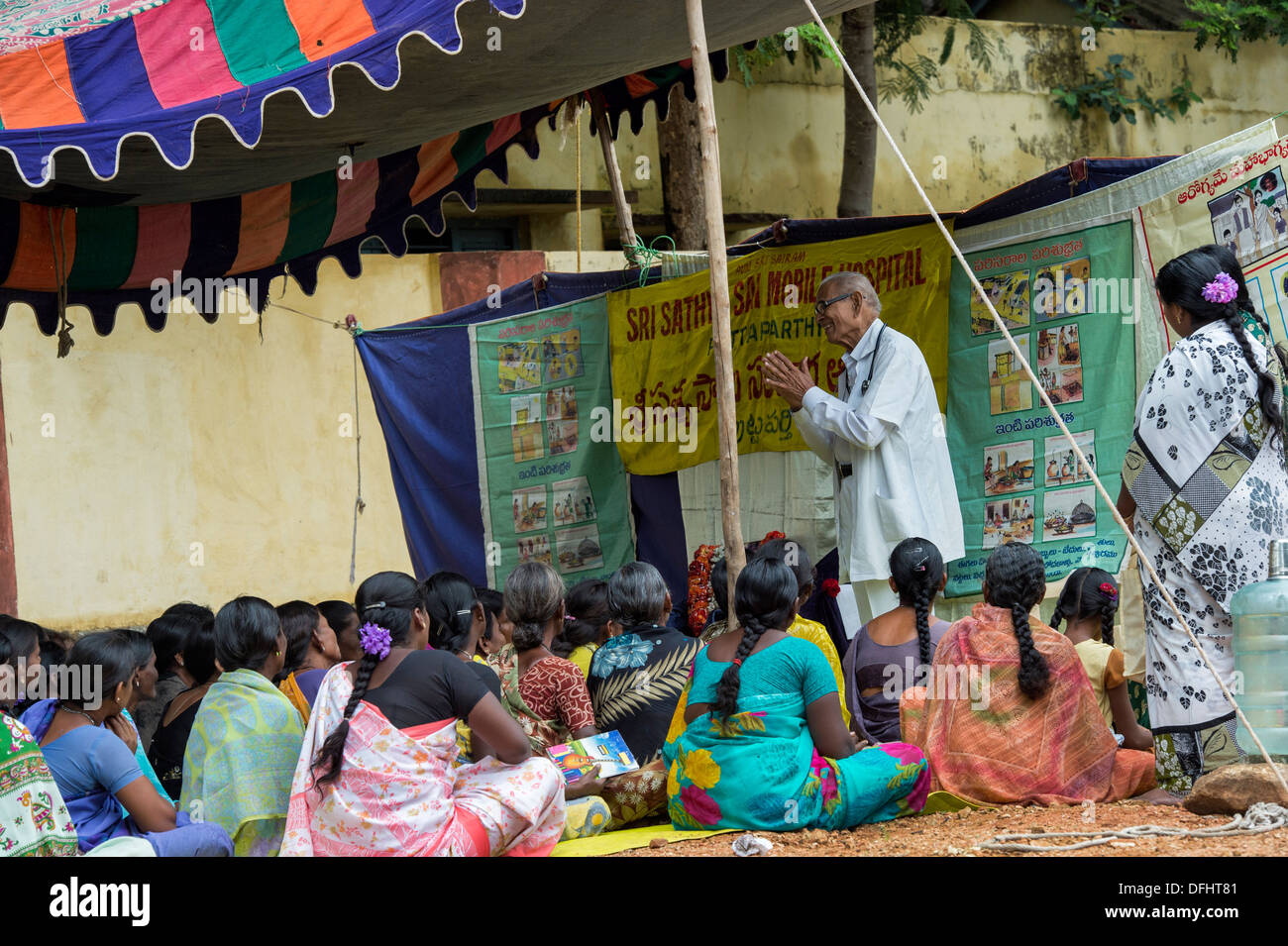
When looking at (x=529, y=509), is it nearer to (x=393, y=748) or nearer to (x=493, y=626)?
(x=493, y=626)

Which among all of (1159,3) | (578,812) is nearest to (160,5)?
(578,812)

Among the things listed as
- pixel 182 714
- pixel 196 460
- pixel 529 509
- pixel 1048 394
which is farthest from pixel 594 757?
pixel 196 460

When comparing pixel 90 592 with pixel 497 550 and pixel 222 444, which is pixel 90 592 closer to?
pixel 222 444

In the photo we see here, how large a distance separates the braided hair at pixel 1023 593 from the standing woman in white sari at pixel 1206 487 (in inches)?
11.9

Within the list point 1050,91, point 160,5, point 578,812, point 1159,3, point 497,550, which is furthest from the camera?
point 1159,3

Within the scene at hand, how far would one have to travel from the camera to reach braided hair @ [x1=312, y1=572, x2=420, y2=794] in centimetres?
346

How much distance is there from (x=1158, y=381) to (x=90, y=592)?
26.0 ft

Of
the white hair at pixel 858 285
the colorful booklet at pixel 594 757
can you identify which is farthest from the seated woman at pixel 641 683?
the white hair at pixel 858 285

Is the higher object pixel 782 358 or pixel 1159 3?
pixel 1159 3

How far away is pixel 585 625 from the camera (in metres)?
5.03

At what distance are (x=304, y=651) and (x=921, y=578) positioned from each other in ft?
6.66

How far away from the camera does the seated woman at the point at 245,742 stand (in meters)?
3.91

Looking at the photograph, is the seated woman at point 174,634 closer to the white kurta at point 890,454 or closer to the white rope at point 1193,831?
the white kurta at point 890,454

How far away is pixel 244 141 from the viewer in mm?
4336
